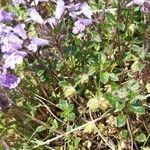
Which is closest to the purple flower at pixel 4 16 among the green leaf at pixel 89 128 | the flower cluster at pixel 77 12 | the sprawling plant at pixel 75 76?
the sprawling plant at pixel 75 76

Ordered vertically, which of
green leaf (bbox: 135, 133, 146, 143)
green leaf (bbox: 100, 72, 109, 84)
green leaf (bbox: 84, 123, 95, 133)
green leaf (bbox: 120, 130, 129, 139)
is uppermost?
green leaf (bbox: 100, 72, 109, 84)

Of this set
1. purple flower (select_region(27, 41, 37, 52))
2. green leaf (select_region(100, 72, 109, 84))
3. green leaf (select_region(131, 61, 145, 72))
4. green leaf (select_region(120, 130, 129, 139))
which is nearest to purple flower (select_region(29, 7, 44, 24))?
purple flower (select_region(27, 41, 37, 52))

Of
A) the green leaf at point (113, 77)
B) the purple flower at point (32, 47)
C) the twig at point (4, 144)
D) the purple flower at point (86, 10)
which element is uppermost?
the purple flower at point (86, 10)

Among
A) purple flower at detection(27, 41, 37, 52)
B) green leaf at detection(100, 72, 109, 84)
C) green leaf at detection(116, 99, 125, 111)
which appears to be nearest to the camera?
green leaf at detection(116, 99, 125, 111)

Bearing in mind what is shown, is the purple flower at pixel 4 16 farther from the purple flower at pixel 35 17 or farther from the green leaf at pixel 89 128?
the green leaf at pixel 89 128

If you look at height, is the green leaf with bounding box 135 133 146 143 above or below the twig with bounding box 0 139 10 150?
below

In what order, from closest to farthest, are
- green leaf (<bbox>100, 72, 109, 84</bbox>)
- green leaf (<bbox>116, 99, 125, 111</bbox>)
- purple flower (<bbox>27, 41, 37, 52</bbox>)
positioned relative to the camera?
green leaf (<bbox>116, 99, 125, 111</bbox>) < purple flower (<bbox>27, 41, 37, 52</bbox>) < green leaf (<bbox>100, 72, 109, 84</bbox>)

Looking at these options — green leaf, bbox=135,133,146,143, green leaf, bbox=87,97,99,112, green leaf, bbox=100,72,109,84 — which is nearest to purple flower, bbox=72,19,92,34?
green leaf, bbox=100,72,109,84

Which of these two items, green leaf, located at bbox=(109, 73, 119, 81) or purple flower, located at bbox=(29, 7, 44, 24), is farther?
green leaf, located at bbox=(109, 73, 119, 81)

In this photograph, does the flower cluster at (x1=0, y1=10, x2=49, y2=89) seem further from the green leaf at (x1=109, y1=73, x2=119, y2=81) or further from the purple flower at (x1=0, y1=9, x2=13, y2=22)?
the green leaf at (x1=109, y1=73, x2=119, y2=81)

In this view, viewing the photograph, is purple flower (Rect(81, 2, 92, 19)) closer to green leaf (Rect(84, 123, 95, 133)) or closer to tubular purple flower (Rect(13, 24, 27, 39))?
tubular purple flower (Rect(13, 24, 27, 39))

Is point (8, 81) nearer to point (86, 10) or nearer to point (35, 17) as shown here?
point (35, 17)
